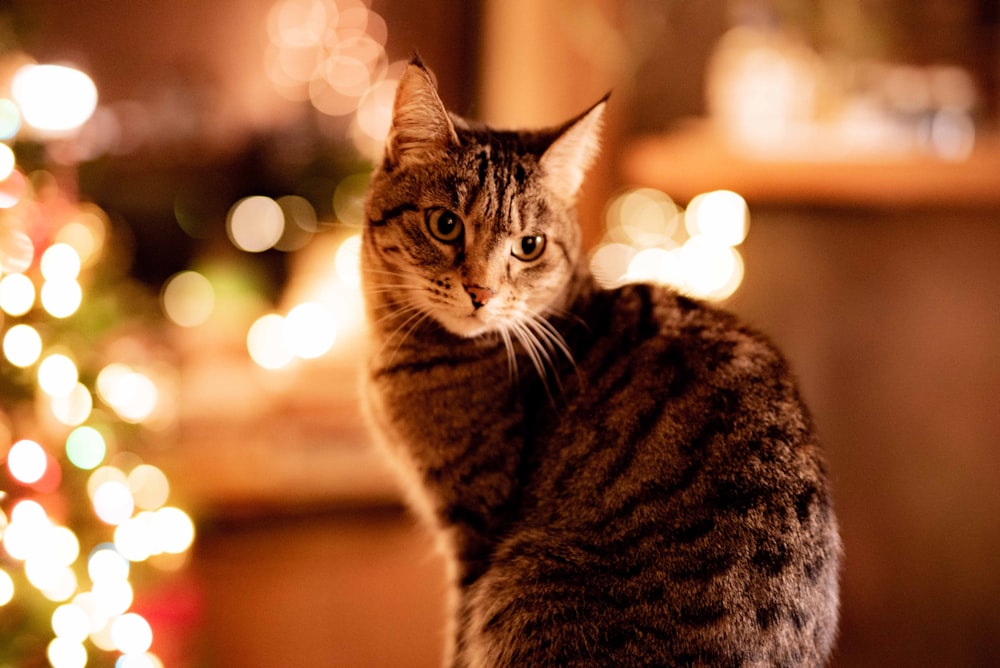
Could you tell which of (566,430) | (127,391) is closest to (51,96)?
(127,391)

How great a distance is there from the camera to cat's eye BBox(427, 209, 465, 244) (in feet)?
3.72

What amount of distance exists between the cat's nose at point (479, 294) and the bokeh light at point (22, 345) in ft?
2.39

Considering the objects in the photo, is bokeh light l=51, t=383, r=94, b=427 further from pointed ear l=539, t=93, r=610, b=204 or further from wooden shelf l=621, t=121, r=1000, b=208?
wooden shelf l=621, t=121, r=1000, b=208

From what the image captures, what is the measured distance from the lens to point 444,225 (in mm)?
1141

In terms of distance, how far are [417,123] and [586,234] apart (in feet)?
3.69

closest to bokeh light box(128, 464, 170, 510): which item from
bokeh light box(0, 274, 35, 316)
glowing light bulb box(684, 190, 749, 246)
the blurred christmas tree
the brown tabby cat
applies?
the blurred christmas tree

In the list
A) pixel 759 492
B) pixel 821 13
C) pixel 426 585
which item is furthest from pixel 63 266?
pixel 821 13

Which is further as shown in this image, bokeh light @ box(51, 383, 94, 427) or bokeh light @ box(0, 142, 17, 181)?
bokeh light @ box(51, 383, 94, 427)

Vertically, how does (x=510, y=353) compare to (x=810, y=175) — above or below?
below

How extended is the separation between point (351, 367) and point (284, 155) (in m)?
0.63

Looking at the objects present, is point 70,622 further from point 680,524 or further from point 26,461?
point 680,524

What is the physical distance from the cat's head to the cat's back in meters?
0.18

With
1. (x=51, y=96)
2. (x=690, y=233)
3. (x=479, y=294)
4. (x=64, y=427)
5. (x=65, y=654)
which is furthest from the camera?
(x=690, y=233)

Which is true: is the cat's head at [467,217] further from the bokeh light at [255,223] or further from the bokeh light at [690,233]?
the bokeh light at [255,223]
